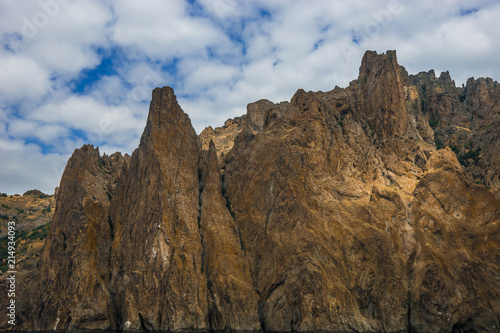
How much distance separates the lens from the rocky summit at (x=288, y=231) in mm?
50062

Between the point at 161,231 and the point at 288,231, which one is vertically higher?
the point at 161,231

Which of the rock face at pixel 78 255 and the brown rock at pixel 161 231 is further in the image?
the rock face at pixel 78 255

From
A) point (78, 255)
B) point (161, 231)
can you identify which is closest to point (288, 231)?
point (161, 231)

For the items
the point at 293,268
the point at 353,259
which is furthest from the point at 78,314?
the point at 353,259

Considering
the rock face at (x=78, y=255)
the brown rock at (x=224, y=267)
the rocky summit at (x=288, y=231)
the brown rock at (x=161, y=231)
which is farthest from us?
the rock face at (x=78, y=255)

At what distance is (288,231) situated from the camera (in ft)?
183

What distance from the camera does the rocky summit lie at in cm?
5006

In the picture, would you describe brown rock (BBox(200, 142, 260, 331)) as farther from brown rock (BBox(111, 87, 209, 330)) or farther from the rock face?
the rock face

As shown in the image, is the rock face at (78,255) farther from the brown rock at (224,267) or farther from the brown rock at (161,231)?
the brown rock at (224,267)

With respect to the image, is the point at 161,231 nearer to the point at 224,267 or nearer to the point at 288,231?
the point at 224,267

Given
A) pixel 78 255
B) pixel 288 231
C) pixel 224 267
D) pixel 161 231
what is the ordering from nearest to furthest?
pixel 224 267 → pixel 161 231 → pixel 288 231 → pixel 78 255

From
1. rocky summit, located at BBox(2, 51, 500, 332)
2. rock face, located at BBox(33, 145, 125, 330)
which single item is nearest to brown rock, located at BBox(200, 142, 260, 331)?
rocky summit, located at BBox(2, 51, 500, 332)

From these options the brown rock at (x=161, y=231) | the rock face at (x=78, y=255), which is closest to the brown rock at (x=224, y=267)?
the brown rock at (x=161, y=231)

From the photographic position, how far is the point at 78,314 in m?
53.0
